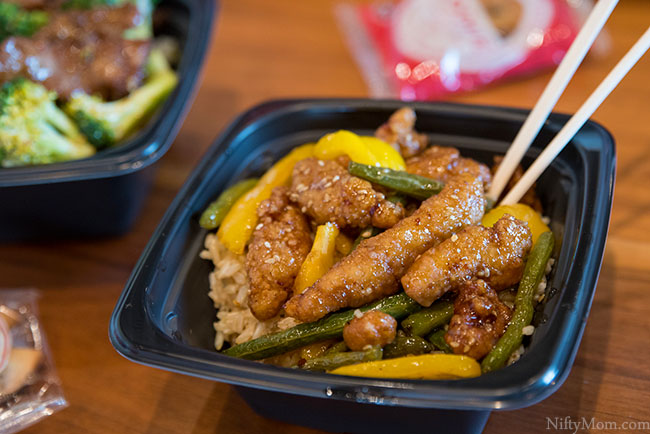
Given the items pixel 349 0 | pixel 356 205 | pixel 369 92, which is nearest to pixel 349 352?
pixel 356 205

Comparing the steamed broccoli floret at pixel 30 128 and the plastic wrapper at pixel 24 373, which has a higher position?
the steamed broccoli floret at pixel 30 128

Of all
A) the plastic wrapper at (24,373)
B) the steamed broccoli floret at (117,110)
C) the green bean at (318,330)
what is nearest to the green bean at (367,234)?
the green bean at (318,330)

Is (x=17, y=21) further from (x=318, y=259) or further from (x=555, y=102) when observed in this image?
(x=555, y=102)

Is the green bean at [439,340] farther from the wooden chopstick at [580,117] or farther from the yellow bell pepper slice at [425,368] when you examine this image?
the wooden chopstick at [580,117]

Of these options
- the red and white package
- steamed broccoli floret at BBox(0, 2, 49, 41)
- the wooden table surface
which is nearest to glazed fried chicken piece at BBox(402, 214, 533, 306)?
the wooden table surface

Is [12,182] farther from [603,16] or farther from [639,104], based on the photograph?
[639,104]

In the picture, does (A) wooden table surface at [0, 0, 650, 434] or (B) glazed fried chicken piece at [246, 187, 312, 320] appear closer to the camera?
(B) glazed fried chicken piece at [246, 187, 312, 320]

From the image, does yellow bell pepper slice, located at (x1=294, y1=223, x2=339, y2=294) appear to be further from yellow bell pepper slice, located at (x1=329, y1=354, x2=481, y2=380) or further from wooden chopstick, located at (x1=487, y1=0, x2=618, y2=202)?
wooden chopstick, located at (x1=487, y1=0, x2=618, y2=202)
